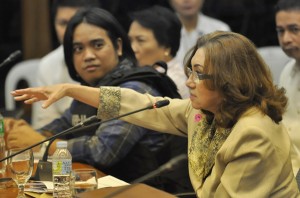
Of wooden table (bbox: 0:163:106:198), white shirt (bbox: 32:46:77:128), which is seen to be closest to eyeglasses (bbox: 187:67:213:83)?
wooden table (bbox: 0:163:106:198)

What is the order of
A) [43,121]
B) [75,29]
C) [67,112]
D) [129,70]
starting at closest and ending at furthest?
[129,70]
[75,29]
[67,112]
[43,121]

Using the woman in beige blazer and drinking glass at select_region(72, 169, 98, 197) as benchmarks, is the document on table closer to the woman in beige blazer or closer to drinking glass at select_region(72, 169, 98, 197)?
drinking glass at select_region(72, 169, 98, 197)

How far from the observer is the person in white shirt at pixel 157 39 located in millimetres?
4086

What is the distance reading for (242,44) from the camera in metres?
2.24

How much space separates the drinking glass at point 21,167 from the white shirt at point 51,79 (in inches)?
83.6

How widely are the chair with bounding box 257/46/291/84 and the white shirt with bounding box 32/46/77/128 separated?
1.41 m

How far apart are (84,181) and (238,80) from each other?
66cm

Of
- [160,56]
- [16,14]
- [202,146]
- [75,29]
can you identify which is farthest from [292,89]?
[16,14]

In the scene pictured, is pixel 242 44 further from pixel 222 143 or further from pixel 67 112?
pixel 67 112

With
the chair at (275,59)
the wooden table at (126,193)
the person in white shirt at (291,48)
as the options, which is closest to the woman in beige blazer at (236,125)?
the wooden table at (126,193)

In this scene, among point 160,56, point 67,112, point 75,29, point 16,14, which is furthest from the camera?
point 16,14

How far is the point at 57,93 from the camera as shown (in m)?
2.55

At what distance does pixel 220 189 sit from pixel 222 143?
181mm

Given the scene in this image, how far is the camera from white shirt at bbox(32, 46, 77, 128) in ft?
14.8
